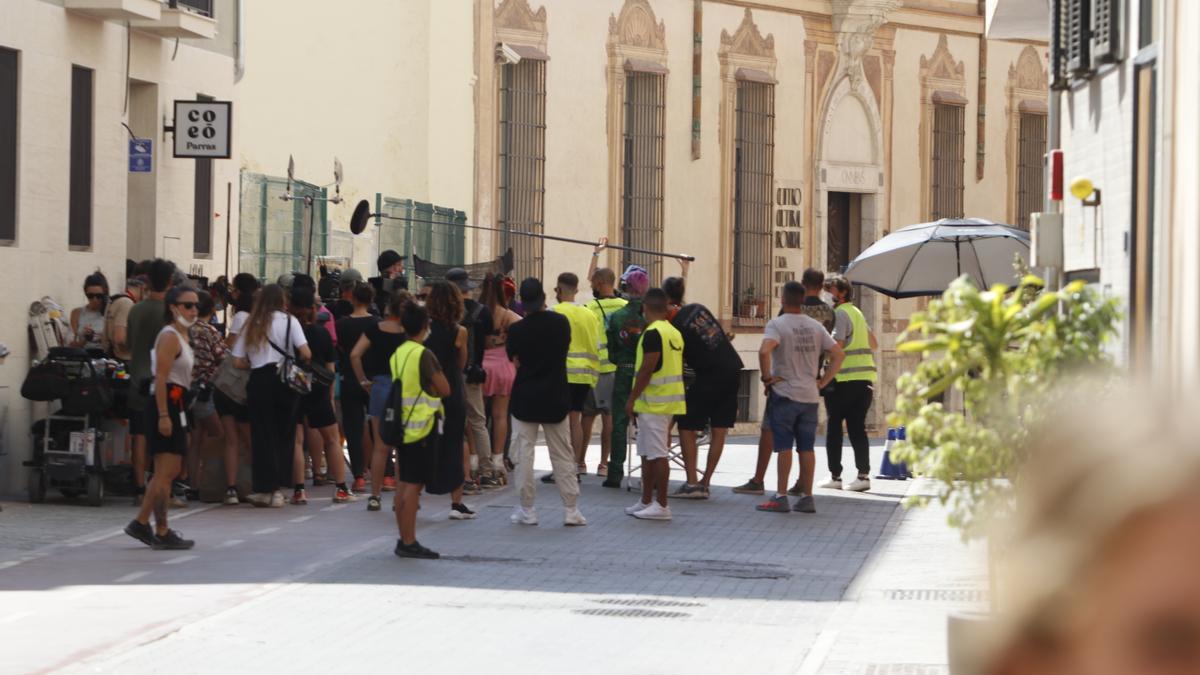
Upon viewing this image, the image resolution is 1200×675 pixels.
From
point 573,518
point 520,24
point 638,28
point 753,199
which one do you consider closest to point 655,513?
point 573,518

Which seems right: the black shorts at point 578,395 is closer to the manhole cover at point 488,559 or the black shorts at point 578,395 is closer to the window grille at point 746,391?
the manhole cover at point 488,559

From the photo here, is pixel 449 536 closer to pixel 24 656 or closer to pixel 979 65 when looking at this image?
pixel 24 656

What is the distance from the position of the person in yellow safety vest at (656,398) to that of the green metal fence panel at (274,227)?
865 centimetres

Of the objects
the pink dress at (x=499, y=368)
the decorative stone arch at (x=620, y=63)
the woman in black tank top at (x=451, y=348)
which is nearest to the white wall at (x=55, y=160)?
the pink dress at (x=499, y=368)

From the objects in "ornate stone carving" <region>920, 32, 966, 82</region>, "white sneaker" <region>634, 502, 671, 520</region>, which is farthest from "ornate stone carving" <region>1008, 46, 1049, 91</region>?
"white sneaker" <region>634, 502, 671, 520</region>

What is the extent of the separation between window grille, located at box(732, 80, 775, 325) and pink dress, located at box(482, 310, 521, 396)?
1894 cm

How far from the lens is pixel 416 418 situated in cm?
1247

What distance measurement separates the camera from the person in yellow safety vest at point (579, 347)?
653 inches

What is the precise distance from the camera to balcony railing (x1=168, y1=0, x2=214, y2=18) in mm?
19766

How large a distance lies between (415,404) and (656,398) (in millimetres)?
3143

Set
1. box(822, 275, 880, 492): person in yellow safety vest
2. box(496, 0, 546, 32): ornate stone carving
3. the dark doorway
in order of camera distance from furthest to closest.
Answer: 1. the dark doorway
2. box(496, 0, 546, 32): ornate stone carving
3. box(822, 275, 880, 492): person in yellow safety vest

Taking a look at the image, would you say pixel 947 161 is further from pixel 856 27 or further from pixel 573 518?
pixel 573 518

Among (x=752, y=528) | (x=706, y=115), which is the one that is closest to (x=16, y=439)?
(x=752, y=528)

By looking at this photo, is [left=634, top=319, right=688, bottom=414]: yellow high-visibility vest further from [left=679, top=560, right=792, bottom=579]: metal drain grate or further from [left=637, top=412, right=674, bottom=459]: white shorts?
[left=679, top=560, right=792, bottom=579]: metal drain grate
